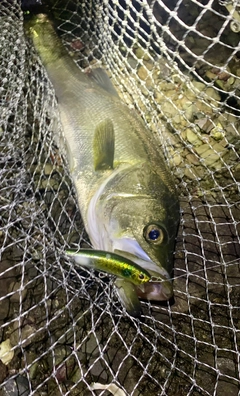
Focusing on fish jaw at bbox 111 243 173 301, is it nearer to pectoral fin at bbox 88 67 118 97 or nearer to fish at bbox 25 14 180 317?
fish at bbox 25 14 180 317

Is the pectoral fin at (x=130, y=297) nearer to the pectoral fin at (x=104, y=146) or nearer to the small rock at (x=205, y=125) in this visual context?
the pectoral fin at (x=104, y=146)

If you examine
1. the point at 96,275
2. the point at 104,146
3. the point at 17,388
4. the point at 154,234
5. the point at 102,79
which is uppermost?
the point at 102,79

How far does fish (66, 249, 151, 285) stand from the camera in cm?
206

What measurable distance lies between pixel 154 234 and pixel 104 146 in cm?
73

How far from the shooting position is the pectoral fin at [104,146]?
2.65 meters

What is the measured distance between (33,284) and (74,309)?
355mm

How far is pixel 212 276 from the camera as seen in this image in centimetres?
293

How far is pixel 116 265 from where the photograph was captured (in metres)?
2.06

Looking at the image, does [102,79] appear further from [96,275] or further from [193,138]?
[96,275]

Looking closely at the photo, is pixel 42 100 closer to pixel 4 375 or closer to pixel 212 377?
pixel 4 375

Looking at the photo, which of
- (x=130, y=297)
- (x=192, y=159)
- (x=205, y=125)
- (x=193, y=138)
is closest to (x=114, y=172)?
(x=130, y=297)

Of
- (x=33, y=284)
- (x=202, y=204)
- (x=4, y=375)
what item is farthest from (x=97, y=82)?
(x=4, y=375)

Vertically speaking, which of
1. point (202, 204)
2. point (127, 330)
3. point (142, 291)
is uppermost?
point (142, 291)

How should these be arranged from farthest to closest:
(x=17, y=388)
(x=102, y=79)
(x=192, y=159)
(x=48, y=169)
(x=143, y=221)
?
(x=192, y=159)
(x=48, y=169)
(x=102, y=79)
(x=17, y=388)
(x=143, y=221)
